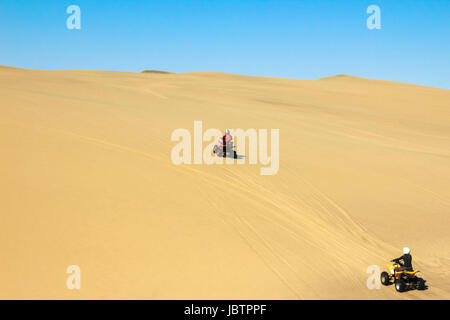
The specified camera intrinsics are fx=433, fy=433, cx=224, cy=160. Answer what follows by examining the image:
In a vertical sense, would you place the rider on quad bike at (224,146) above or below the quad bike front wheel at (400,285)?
above

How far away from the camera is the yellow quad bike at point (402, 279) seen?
8.26 m

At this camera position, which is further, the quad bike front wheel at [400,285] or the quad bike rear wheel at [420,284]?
the quad bike rear wheel at [420,284]

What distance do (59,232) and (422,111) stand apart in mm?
32492

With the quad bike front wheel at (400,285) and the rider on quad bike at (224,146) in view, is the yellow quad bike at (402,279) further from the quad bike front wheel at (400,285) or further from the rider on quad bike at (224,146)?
the rider on quad bike at (224,146)

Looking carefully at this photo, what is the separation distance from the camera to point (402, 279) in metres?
8.33

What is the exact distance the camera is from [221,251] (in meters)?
8.89

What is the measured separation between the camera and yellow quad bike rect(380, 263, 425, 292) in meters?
8.26
